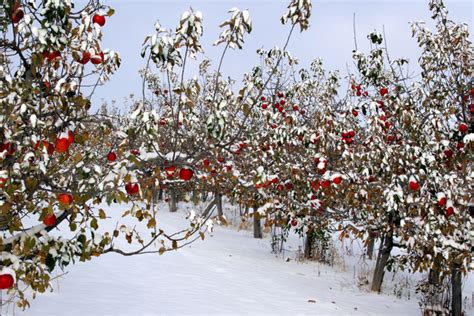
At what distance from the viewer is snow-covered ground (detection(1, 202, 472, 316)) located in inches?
202

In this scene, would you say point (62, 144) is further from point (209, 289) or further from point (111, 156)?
point (209, 289)

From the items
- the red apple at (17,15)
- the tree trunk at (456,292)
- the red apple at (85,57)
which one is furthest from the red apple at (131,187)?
the tree trunk at (456,292)

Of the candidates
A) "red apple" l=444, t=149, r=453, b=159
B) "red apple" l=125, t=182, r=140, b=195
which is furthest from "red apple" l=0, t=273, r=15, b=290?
"red apple" l=444, t=149, r=453, b=159

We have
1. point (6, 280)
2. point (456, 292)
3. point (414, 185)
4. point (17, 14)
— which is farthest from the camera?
point (456, 292)

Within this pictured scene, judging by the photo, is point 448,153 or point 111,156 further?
Answer: point 448,153

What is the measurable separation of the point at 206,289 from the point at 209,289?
0.16 feet

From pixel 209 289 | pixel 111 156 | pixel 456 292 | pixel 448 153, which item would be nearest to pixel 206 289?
pixel 209 289

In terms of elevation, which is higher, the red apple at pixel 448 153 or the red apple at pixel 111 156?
the red apple at pixel 448 153

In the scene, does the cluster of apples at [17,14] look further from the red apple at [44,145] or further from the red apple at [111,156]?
the red apple at [111,156]

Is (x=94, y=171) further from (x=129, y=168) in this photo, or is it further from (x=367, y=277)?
(x=367, y=277)

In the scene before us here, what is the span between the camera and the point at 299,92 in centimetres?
888

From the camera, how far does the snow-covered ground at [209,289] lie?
512 cm

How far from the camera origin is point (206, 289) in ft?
20.6

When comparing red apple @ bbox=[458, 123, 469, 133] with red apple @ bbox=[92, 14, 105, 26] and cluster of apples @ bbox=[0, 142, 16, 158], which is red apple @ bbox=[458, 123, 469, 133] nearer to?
red apple @ bbox=[92, 14, 105, 26]
